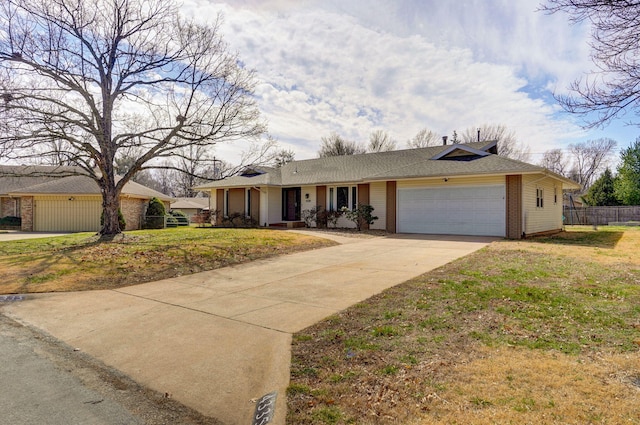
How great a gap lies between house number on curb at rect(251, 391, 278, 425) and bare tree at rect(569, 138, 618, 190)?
63861 millimetres

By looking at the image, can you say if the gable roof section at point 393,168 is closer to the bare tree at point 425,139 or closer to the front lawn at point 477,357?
the front lawn at point 477,357

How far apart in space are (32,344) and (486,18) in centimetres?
1094

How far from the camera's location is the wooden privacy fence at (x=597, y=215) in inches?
1175

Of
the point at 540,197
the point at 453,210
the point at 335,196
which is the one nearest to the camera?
the point at 453,210

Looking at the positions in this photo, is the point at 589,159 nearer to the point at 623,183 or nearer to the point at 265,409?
the point at 623,183

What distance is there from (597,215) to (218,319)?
3509cm

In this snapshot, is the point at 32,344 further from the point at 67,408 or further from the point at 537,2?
the point at 537,2

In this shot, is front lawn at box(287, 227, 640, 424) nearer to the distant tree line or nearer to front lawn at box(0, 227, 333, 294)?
front lawn at box(0, 227, 333, 294)

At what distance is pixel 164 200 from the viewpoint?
28766mm

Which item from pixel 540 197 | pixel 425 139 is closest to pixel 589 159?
pixel 425 139

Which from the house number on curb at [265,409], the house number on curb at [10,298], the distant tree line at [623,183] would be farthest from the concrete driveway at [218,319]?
the distant tree line at [623,183]

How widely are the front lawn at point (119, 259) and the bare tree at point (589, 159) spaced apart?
56.1 metres

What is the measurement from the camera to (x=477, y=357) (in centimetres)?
360

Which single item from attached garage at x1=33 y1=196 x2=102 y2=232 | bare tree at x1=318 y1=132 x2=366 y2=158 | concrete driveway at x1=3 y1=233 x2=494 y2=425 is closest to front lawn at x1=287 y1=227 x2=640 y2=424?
concrete driveway at x1=3 y1=233 x2=494 y2=425
